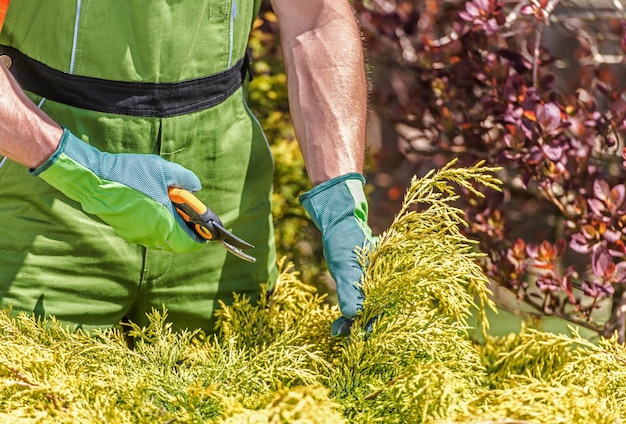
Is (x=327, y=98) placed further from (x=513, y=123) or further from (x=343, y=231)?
(x=513, y=123)

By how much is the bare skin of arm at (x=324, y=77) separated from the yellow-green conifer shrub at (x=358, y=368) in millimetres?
353

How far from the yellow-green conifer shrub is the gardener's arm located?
0.65 ft

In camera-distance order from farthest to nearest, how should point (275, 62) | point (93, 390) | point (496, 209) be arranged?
1. point (275, 62)
2. point (496, 209)
3. point (93, 390)

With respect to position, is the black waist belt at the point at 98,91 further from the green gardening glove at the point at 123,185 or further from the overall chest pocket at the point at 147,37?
the green gardening glove at the point at 123,185

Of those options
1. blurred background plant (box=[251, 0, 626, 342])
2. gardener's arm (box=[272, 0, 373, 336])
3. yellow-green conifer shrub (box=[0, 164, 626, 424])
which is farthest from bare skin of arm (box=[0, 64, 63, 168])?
blurred background plant (box=[251, 0, 626, 342])

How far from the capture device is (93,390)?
1488 mm

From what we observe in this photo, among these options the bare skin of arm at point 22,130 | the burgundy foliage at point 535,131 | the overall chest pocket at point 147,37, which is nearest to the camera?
the bare skin of arm at point 22,130

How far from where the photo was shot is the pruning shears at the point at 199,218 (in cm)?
169

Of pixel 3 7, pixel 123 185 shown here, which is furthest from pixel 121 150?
pixel 3 7

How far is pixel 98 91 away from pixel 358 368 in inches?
32.2

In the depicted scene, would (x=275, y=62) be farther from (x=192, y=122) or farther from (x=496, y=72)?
(x=192, y=122)

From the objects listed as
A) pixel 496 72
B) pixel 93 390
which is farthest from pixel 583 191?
pixel 93 390

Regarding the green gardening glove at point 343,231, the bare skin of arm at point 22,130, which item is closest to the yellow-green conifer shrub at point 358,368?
the green gardening glove at point 343,231

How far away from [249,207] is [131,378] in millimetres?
661
